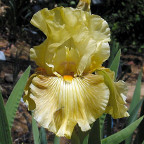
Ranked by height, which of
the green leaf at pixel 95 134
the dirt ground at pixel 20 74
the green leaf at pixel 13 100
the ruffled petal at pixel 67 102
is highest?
the ruffled petal at pixel 67 102

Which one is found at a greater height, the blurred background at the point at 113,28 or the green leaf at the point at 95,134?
the green leaf at the point at 95,134

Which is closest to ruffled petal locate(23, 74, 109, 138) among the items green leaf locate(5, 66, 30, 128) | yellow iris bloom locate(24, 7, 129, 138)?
yellow iris bloom locate(24, 7, 129, 138)

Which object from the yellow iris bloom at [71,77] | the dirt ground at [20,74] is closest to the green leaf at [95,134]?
the yellow iris bloom at [71,77]

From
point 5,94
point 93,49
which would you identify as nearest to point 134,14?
point 5,94

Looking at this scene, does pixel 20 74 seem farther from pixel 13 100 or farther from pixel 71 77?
pixel 71 77

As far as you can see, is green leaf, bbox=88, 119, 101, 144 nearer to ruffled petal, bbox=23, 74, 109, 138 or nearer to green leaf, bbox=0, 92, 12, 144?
ruffled petal, bbox=23, 74, 109, 138

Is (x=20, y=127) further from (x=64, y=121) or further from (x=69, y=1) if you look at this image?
(x=69, y=1)

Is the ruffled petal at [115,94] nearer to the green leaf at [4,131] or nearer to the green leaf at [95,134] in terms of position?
the green leaf at [95,134]

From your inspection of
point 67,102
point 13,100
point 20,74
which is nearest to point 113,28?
point 20,74

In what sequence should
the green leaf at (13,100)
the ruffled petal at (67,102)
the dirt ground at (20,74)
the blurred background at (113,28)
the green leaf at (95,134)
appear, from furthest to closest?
the blurred background at (113,28), the dirt ground at (20,74), the green leaf at (13,100), the green leaf at (95,134), the ruffled petal at (67,102)

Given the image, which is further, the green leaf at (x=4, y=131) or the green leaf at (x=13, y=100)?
the green leaf at (x=13, y=100)
